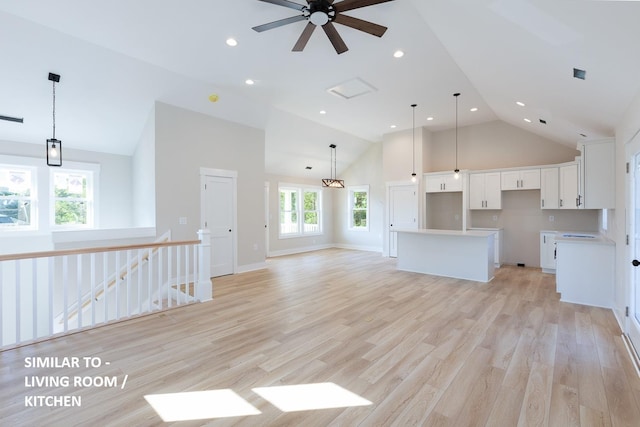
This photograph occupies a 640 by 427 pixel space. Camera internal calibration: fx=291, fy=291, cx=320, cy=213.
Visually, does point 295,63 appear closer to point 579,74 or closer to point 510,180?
point 579,74

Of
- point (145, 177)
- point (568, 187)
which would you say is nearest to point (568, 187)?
point (568, 187)

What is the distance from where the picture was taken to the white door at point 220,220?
233 inches

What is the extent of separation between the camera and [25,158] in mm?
5422

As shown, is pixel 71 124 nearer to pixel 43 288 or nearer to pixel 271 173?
pixel 43 288

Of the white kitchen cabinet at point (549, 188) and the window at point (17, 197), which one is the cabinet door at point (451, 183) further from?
the window at point (17, 197)

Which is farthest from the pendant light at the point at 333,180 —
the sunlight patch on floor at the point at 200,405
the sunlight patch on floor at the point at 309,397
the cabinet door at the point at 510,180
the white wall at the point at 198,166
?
the sunlight patch on floor at the point at 200,405

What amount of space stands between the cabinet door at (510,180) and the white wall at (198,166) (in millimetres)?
5631

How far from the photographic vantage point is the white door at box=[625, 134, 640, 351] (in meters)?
2.84

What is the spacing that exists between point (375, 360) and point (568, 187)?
5924 millimetres

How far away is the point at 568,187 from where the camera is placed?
5941mm

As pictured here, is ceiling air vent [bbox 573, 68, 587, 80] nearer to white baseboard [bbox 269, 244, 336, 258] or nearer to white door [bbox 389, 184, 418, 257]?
white door [bbox 389, 184, 418, 257]

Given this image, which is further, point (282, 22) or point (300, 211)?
point (300, 211)

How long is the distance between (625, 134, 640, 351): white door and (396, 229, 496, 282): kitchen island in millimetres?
2322

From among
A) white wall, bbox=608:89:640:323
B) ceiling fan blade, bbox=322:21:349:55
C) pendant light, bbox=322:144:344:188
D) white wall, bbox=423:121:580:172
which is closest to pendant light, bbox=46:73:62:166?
ceiling fan blade, bbox=322:21:349:55
